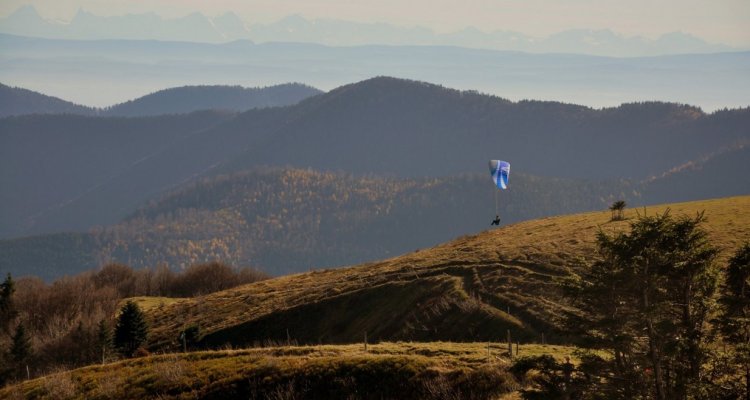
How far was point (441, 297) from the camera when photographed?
6194cm

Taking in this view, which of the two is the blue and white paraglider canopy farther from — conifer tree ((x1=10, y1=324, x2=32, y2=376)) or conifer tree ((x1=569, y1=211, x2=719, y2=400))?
conifer tree ((x1=10, y1=324, x2=32, y2=376))

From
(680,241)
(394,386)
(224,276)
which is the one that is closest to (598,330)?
(680,241)

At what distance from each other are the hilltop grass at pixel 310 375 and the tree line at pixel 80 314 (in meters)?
18.8

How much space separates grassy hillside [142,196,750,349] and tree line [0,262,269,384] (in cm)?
513

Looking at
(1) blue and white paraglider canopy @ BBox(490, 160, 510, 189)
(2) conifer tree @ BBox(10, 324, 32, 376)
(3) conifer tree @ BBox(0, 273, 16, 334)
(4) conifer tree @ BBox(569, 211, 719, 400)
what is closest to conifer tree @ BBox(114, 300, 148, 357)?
(2) conifer tree @ BBox(10, 324, 32, 376)

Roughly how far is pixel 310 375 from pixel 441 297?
842 inches

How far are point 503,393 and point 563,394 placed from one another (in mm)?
5238

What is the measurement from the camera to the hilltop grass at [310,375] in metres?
38.3

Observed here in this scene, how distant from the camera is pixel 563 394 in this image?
30.8 meters

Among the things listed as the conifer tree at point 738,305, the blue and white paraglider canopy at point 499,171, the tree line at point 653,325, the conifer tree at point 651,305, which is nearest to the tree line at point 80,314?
the blue and white paraglider canopy at point 499,171

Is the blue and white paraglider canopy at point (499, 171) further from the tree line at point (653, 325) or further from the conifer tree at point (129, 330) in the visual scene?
the conifer tree at point (129, 330)

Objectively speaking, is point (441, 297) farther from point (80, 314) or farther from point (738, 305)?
point (80, 314)

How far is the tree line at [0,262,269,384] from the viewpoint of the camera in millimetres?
74438

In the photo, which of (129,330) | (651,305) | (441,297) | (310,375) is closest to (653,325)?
(651,305)
